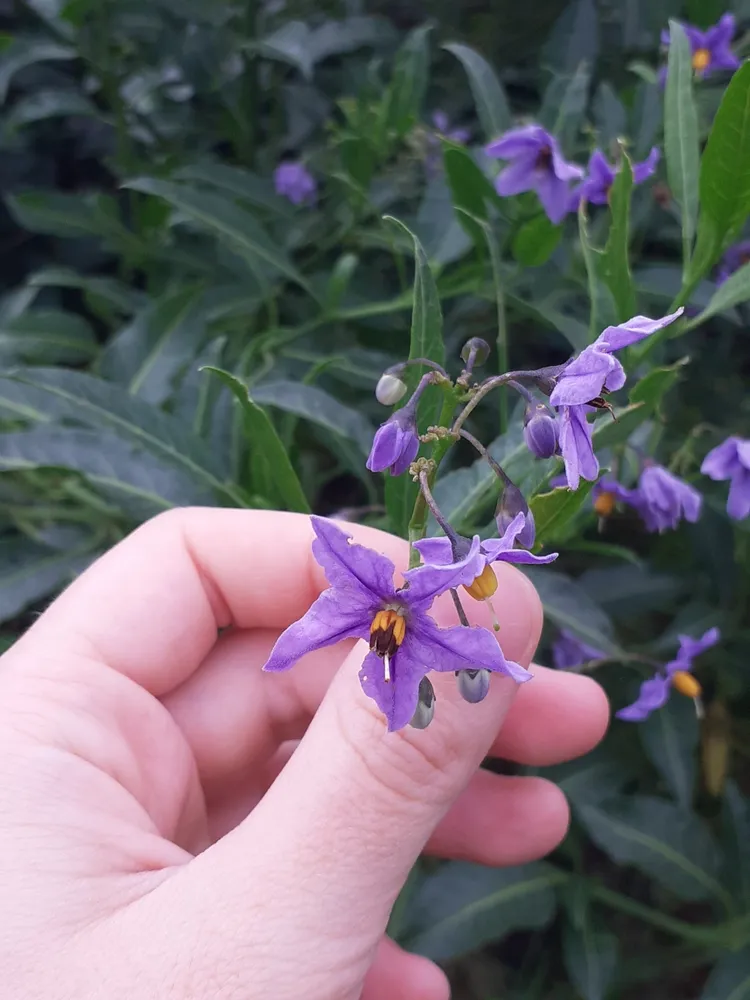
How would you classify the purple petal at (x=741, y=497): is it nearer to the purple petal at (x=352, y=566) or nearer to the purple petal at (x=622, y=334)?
the purple petal at (x=622, y=334)

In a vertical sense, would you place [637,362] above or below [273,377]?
above

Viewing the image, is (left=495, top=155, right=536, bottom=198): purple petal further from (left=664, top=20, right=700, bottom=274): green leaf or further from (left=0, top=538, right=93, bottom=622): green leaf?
(left=0, top=538, right=93, bottom=622): green leaf

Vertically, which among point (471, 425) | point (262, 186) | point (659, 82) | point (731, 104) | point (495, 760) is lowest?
point (495, 760)

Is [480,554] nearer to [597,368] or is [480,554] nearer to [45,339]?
[597,368]

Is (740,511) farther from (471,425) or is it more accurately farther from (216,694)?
(216,694)

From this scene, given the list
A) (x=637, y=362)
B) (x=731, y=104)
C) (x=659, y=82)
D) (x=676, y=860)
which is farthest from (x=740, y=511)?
(x=659, y=82)

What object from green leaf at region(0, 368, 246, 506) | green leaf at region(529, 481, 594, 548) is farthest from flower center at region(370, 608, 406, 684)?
green leaf at region(0, 368, 246, 506)
